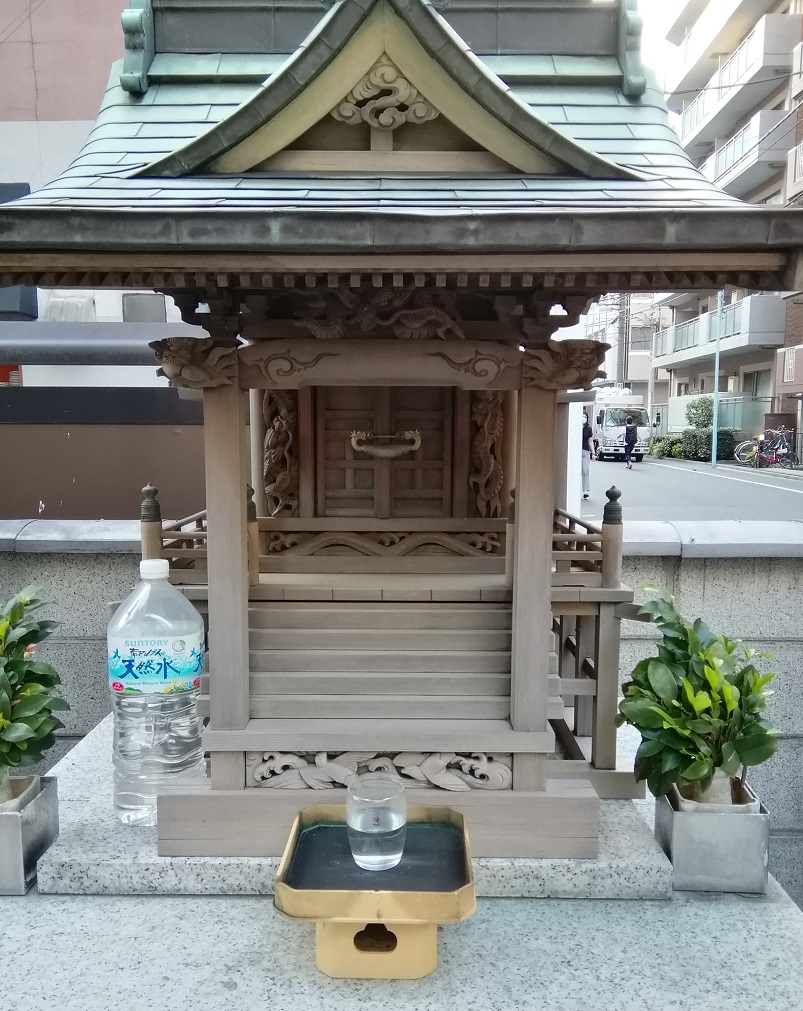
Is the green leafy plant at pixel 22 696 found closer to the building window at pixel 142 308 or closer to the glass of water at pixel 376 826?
the glass of water at pixel 376 826

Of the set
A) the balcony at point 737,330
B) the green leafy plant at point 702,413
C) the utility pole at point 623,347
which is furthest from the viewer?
the utility pole at point 623,347

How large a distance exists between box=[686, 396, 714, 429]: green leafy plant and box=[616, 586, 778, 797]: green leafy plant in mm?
26580

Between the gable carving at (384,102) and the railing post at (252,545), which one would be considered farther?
the railing post at (252,545)

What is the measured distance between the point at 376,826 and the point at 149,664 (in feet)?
4.52

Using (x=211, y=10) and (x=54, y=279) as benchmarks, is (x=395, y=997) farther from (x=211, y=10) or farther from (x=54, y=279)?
(x=211, y=10)

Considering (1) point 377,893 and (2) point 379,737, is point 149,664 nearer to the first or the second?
(2) point 379,737

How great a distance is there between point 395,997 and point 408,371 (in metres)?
2.52

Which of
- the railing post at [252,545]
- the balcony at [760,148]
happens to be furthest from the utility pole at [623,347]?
the railing post at [252,545]

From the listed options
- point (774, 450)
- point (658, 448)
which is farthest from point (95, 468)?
point (658, 448)

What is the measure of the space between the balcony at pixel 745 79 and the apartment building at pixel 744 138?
30 millimetres

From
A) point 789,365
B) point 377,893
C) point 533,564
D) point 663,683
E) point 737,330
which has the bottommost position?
point 377,893

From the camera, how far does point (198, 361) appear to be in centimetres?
304

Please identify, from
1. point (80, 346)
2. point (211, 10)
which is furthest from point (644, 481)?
point (211, 10)

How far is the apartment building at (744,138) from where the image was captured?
21422 millimetres
